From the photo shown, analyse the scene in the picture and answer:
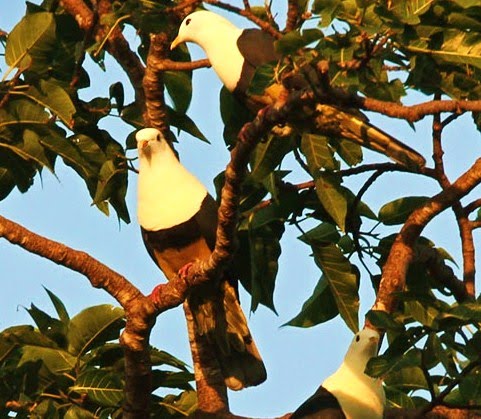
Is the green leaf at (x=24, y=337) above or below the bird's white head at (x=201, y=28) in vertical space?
below

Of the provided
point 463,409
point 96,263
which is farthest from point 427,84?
point 96,263

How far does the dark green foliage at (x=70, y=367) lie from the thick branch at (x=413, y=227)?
1.02 metres

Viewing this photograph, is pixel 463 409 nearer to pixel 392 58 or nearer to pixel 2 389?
pixel 392 58

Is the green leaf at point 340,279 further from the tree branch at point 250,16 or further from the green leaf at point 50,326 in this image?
the tree branch at point 250,16

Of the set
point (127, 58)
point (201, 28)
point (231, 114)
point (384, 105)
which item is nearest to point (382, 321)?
point (384, 105)

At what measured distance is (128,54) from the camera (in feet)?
18.3

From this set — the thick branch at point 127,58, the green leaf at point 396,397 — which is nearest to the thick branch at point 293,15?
the thick branch at point 127,58

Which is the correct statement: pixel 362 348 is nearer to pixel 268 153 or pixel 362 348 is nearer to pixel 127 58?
pixel 268 153

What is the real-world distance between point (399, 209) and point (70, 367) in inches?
58.3

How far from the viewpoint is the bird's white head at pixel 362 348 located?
4.98 m

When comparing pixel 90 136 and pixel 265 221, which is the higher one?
pixel 90 136

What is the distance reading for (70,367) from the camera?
482cm

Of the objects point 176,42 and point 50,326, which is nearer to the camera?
point 50,326

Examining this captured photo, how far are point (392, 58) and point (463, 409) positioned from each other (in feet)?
3.93
